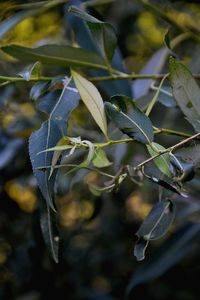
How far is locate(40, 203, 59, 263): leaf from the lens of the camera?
0.80m

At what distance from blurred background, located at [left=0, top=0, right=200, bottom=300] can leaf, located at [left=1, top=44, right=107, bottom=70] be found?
0.63ft

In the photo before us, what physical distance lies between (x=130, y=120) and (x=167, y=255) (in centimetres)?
68

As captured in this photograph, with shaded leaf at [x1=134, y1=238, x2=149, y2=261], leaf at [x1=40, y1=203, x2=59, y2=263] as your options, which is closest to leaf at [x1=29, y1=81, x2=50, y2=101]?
leaf at [x1=40, y1=203, x2=59, y2=263]

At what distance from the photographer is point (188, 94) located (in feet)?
2.44

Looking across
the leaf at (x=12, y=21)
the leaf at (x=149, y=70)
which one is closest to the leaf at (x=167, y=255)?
the leaf at (x=149, y=70)

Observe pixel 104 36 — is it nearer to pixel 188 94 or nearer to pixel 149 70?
pixel 188 94

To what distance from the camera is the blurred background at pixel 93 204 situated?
133 centimetres

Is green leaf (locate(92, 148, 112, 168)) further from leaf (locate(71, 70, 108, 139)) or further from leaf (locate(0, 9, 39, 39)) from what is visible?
leaf (locate(0, 9, 39, 39))

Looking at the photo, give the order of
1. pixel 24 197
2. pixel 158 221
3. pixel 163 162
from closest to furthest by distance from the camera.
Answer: pixel 163 162 → pixel 158 221 → pixel 24 197

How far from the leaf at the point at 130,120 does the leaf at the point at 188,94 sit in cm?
6

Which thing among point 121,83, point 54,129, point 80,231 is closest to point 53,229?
point 54,129

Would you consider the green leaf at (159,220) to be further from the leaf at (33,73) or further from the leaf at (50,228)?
the leaf at (33,73)

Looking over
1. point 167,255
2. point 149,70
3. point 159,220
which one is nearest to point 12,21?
point 149,70

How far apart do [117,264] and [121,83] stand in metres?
0.79
